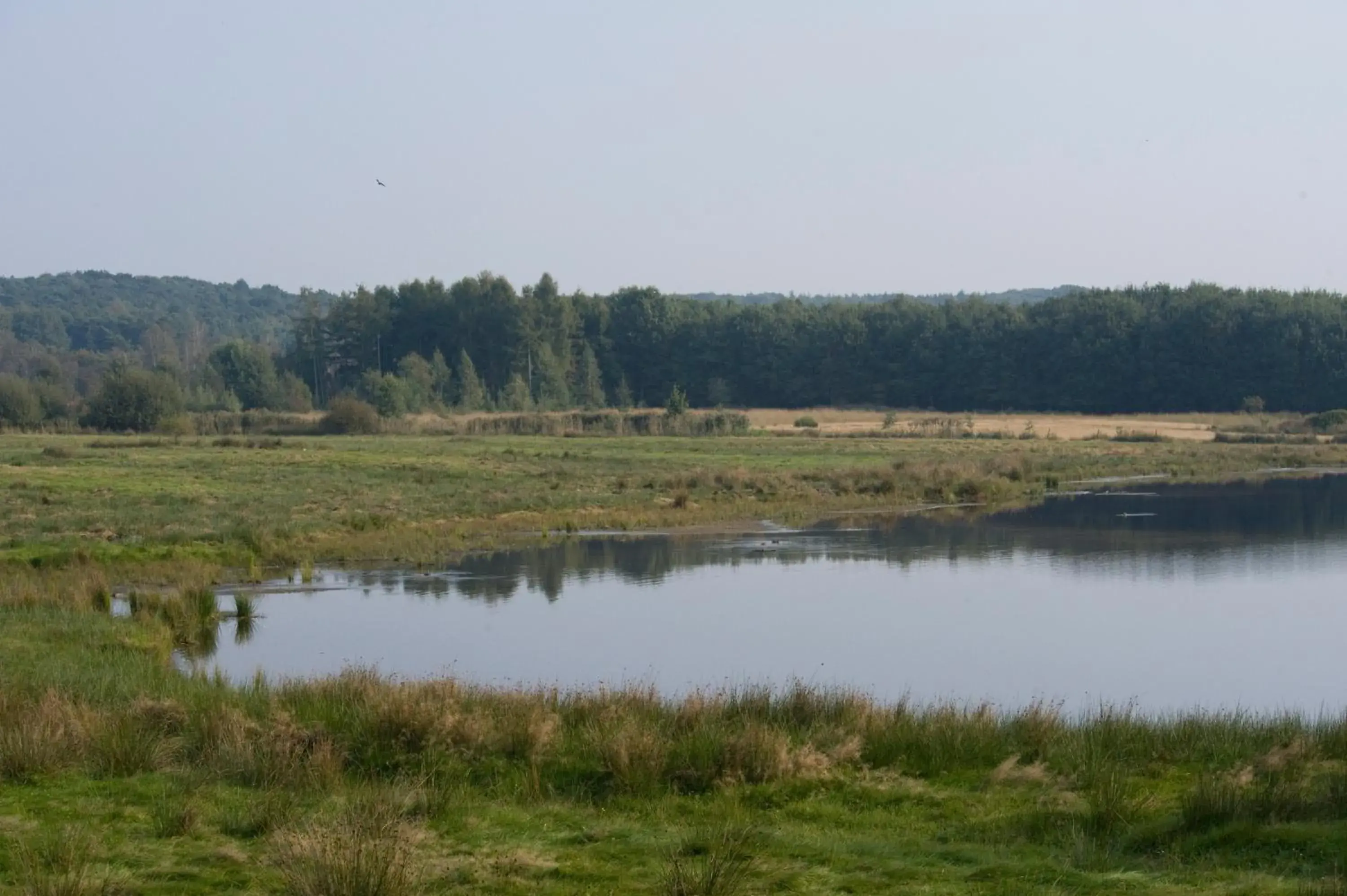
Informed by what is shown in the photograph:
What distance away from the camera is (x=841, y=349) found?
114688mm

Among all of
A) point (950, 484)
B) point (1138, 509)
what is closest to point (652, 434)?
point (950, 484)

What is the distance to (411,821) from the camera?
8.20 metres

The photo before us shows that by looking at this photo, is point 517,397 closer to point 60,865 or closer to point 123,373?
point 123,373

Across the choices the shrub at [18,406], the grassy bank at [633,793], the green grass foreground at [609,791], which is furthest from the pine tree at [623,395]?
the grassy bank at [633,793]

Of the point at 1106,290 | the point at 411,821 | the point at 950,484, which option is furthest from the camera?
the point at 1106,290

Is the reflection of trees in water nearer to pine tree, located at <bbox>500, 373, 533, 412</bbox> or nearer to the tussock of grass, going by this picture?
the tussock of grass

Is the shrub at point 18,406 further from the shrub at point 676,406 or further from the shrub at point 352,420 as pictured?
the shrub at point 676,406

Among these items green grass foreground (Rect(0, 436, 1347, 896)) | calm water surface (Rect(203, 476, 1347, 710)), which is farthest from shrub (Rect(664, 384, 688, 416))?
green grass foreground (Rect(0, 436, 1347, 896))

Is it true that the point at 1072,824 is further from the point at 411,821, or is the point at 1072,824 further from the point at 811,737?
the point at 411,821

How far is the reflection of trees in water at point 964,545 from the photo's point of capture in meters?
27.1

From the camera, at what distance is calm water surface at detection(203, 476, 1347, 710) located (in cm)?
1759

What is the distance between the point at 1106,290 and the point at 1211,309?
37.3 ft

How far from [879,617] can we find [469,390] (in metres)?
77.9

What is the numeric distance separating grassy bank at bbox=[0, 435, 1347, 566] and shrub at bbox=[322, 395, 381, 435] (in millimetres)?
9720
